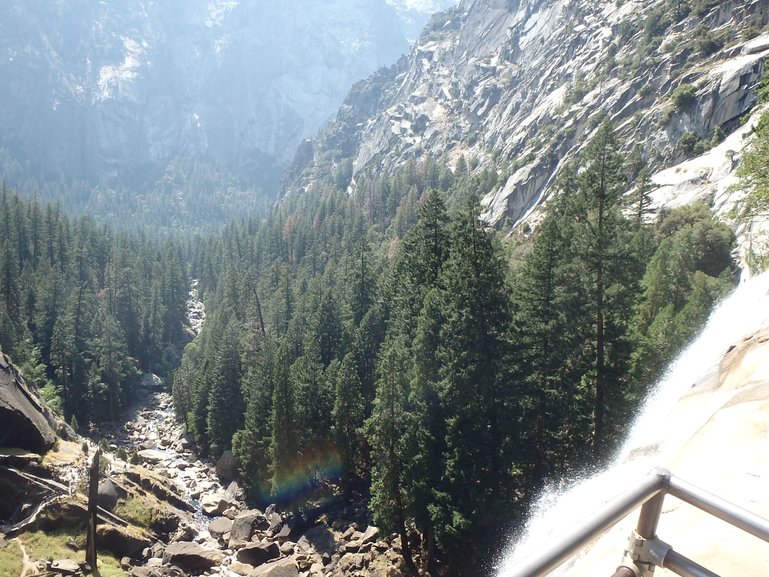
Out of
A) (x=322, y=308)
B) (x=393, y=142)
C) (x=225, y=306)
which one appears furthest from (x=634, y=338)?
(x=393, y=142)

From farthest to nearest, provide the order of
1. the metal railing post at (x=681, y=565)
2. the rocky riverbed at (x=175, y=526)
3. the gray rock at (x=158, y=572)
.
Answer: the gray rock at (x=158, y=572) < the rocky riverbed at (x=175, y=526) < the metal railing post at (x=681, y=565)

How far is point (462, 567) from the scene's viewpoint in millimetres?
24375

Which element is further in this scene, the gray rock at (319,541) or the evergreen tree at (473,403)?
the gray rock at (319,541)

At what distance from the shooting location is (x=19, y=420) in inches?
1304

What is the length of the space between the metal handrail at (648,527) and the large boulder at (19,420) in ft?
126

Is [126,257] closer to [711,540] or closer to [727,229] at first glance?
[727,229]

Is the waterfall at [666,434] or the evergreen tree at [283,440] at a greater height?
the evergreen tree at [283,440]

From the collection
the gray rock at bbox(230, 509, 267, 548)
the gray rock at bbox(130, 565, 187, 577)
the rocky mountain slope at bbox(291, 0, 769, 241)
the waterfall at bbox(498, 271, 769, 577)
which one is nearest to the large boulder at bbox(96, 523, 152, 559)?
the gray rock at bbox(130, 565, 187, 577)

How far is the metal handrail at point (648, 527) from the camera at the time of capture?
2764mm

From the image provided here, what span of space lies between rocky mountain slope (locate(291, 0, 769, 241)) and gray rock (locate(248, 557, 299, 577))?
59.1 metres

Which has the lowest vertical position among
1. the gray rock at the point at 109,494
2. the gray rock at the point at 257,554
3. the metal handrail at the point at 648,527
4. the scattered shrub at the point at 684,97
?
the gray rock at the point at 257,554

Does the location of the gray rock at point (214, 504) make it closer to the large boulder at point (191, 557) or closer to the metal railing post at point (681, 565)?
the large boulder at point (191, 557)

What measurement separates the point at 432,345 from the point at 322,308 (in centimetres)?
2682

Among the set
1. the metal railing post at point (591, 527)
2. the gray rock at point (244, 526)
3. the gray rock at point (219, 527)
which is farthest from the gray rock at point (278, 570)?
the metal railing post at point (591, 527)
